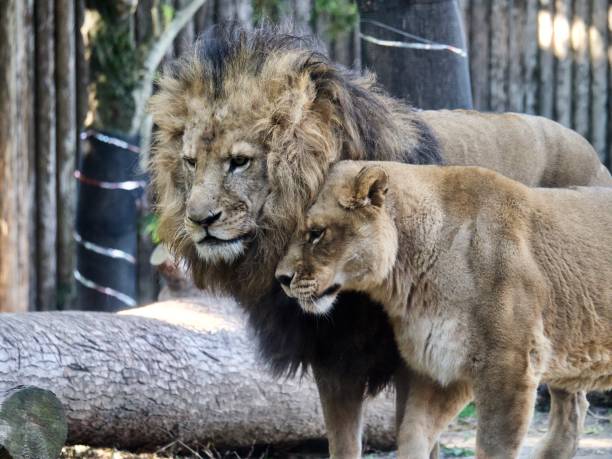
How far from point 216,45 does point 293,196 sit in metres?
0.79

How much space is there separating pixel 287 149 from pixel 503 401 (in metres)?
1.32

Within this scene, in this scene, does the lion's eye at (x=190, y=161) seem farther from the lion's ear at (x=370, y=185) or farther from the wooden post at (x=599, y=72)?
the wooden post at (x=599, y=72)

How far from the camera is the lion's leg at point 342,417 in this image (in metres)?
5.23

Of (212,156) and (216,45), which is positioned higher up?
(216,45)

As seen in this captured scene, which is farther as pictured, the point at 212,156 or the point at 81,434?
the point at 81,434

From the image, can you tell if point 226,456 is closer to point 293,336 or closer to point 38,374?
point 38,374

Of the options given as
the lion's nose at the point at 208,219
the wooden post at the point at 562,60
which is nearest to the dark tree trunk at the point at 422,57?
the lion's nose at the point at 208,219

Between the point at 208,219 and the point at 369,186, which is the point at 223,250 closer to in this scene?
the point at 208,219

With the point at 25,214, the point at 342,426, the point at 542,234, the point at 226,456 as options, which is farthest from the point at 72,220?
the point at 542,234

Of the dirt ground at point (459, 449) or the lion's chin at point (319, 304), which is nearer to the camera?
the lion's chin at point (319, 304)

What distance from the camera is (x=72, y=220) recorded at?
34.1 feet

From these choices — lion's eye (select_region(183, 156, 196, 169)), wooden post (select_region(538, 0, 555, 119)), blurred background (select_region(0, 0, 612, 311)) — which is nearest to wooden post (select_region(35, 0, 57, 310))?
blurred background (select_region(0, 0, 612, 311))

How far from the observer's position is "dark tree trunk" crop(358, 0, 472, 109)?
7211 millimetres

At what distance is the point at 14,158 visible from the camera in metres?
9.88
